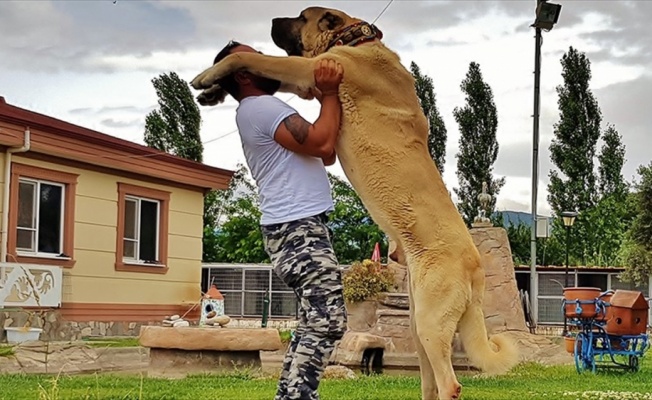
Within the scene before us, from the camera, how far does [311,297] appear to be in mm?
3467

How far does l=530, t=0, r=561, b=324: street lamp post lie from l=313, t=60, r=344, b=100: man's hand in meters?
19.4

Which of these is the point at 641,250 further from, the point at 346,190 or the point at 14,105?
the point at 14,105

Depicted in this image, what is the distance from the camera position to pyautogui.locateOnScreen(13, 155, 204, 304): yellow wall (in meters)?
13.9

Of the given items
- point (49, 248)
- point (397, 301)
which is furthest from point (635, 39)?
point (49, 248)

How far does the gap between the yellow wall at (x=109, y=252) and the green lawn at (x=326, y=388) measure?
6.31 metres

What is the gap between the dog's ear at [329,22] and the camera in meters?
3.92

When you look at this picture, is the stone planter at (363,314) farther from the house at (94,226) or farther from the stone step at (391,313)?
the house at (94,226)

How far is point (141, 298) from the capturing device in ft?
50.2

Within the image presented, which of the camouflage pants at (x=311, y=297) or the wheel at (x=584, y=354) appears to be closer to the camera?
the camouflage pants at (x=311, y=297)

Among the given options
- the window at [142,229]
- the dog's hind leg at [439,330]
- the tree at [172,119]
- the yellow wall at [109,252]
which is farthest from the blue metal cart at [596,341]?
the tree at [172,119]

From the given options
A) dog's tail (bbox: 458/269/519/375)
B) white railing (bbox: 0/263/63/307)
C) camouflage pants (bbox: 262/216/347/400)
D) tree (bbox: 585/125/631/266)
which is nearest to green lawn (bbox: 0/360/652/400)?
dog's tail (bbox: 458/269/519/375)

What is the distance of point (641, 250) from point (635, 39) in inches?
262

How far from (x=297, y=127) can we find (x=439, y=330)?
1106 mm

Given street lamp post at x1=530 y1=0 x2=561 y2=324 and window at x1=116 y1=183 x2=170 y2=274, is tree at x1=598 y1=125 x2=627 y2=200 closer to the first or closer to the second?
street lamp post at x1=530 y1=0 x2=561 y2=324
